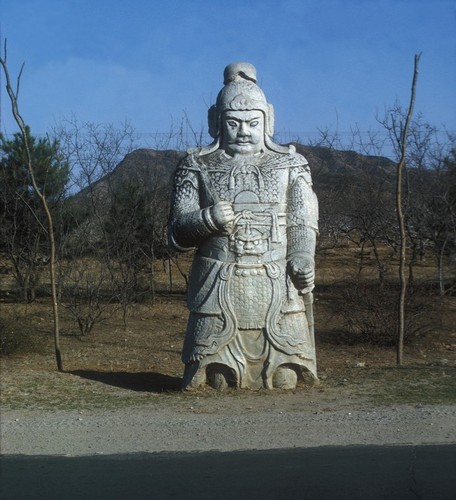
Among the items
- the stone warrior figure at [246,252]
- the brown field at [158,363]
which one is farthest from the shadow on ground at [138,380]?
the stone warrior figure at [246,252]

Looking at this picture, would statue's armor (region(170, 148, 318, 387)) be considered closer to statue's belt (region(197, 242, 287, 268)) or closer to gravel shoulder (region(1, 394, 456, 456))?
statue's belt (region(197, 242, 287, 268))

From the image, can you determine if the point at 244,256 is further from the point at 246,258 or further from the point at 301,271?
the point at 301,271

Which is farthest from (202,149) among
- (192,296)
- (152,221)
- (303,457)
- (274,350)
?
(152,221)

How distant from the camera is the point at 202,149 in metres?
9.79

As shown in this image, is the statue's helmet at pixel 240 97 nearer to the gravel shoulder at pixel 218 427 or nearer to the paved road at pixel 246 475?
the gravel shoulder at pixel 218 427

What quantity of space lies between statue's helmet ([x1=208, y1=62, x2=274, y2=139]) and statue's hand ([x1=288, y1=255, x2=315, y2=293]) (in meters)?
1.44

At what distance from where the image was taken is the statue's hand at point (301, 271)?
946 cm

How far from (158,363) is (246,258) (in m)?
4.83

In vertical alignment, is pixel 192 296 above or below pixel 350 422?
above

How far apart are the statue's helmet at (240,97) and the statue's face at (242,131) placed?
0.21ft

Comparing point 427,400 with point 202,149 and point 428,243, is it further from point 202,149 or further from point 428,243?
point 428,243

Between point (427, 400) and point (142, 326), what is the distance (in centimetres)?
1002

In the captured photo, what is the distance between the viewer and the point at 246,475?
252 inches

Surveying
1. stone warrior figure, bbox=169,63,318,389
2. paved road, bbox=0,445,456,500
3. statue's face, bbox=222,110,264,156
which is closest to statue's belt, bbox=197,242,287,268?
stone warrior figure, bbox=169,63,318,389
